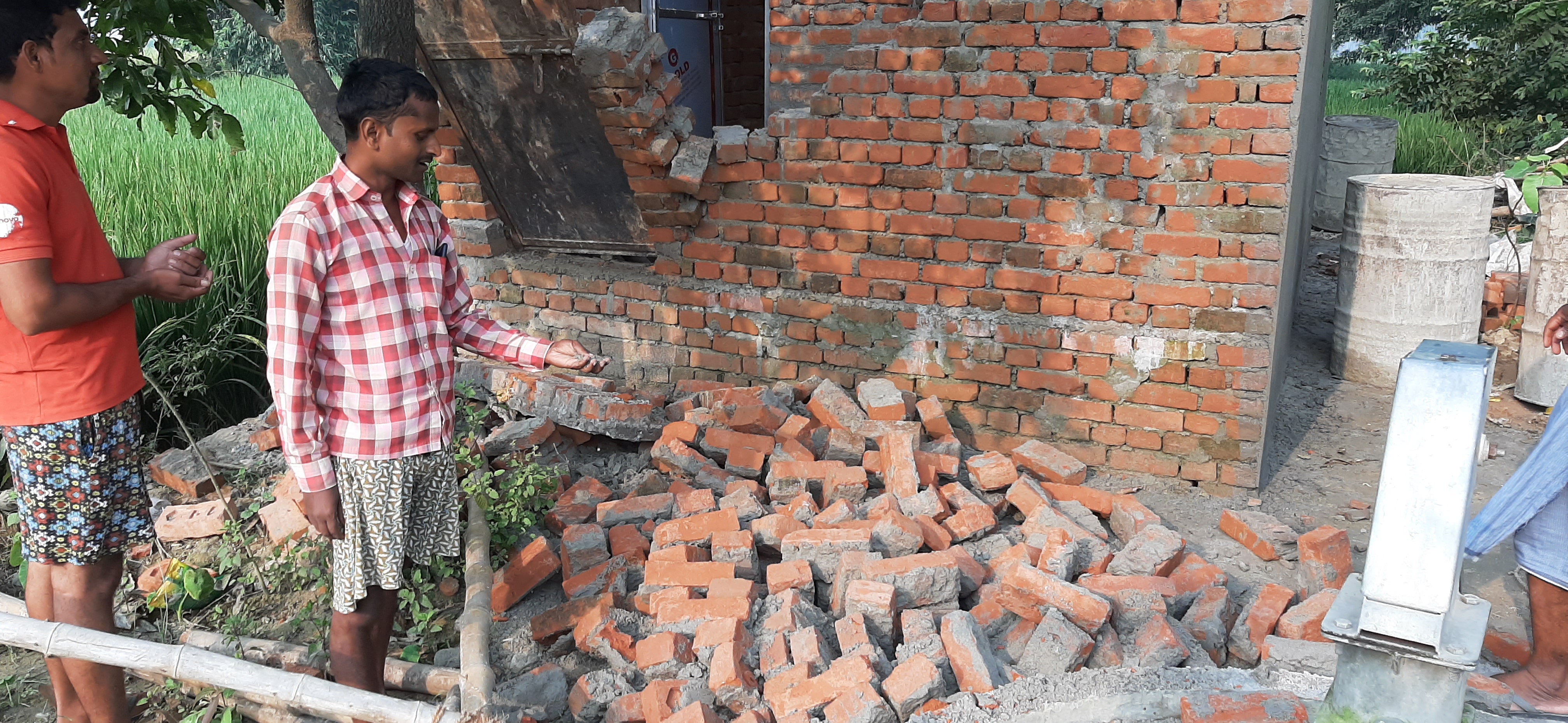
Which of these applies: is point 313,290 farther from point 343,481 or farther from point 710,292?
point 710,292

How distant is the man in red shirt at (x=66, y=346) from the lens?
88.4 inches

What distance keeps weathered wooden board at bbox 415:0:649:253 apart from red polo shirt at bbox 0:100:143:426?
8.47ft

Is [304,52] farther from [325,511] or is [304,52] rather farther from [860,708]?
[860,708]

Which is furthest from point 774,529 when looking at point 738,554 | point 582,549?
point 582,549

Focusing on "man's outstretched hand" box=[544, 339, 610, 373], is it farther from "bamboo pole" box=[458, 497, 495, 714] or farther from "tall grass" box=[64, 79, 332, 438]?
"tall grass" box=[64, 79, 332, 438]

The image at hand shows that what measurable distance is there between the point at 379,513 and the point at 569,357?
62cm

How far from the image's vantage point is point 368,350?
2.37m

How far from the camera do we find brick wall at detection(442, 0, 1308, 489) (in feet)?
12.3

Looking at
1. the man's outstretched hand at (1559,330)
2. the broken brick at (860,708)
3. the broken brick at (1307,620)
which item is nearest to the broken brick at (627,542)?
the broken brick at (860,708)

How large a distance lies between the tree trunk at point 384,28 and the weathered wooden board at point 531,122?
3.16 ft

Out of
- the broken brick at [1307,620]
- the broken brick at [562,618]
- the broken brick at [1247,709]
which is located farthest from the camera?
the broken brick at [562,618]

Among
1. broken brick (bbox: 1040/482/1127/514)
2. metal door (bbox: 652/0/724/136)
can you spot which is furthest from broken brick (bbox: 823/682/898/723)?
metal door (bbox: 652/0/724/136)

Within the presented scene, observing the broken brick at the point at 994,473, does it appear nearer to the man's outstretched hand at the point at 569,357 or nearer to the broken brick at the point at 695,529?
the broken brick at the point at 695,529

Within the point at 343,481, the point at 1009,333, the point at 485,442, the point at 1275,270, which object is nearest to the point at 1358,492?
the point at 1275,270
